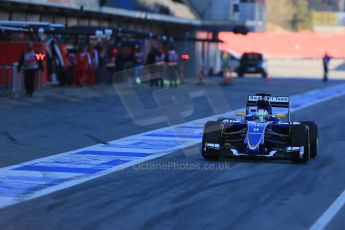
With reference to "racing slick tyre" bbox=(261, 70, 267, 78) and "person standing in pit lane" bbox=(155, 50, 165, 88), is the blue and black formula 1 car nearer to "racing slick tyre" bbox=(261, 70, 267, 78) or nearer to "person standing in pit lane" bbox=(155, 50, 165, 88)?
"person standing in pit lane" bbox=(155, 50, 165, 88)

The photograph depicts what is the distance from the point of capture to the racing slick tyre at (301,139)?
12781mm

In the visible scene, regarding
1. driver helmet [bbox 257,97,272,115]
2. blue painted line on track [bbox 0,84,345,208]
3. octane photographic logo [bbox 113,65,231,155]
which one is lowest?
octane photographic logo [bbox 113,65,231,155]

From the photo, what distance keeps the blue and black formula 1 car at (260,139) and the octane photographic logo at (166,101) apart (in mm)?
1392

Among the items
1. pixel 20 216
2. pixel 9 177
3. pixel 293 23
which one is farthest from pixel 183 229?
pixel 293 23

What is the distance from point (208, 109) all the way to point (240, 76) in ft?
89.5

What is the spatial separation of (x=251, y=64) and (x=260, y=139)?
3942cm

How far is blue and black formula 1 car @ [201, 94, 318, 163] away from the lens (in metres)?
12.9

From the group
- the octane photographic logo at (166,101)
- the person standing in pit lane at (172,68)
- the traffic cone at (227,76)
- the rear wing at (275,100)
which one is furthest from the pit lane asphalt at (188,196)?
the traffic cone at (227,76)

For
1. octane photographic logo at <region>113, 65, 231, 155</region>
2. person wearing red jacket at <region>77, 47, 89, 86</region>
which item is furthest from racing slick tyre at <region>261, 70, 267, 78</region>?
person wearing red jacket at <region>77, 47, 89, 86</region>

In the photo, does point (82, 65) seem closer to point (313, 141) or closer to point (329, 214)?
point (313, 141)

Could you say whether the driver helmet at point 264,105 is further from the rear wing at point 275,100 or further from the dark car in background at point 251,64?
the dark car in background at point 251,64

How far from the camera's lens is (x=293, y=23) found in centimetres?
13712

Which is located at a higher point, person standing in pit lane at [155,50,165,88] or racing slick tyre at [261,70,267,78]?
person standing in pit lane at [155,50,165,88]

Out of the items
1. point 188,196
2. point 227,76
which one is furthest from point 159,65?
point 188,196
